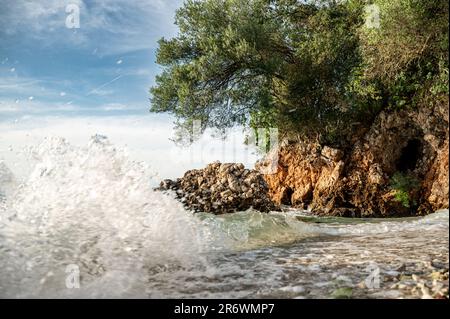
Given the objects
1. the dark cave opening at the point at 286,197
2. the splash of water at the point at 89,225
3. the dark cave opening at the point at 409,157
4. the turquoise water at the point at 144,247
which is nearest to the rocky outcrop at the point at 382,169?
the dark cave opening at the point at 409,157

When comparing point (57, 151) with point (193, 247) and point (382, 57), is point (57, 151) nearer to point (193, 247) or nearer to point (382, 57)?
point (193, 247)

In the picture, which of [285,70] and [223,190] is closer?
[223,190]

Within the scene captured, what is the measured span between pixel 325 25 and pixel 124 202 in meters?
20.4

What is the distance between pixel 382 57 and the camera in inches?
838

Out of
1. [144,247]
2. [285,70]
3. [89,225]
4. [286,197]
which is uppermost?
[285,70]

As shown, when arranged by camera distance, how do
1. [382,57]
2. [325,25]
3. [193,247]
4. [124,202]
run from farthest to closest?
[325,25]
[382,57]
[124,202]
[193,247]

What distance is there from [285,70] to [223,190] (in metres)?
8.05

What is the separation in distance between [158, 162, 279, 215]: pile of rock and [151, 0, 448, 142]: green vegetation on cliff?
318 centimetres

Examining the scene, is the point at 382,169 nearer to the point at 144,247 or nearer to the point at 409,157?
the point at 409,157

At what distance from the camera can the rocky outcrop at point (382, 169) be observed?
20719 millimetres

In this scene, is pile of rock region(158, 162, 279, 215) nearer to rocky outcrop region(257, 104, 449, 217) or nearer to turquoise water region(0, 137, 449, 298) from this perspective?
rocky outcrop region(257, 104, 449, 217)

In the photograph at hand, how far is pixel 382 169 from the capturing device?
74.9ft

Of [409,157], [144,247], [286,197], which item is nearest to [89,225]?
[144,247]
